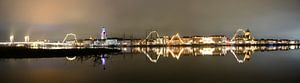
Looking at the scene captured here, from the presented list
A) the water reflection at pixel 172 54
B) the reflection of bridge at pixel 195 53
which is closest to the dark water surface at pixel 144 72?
the water reflection at pixel 172 54

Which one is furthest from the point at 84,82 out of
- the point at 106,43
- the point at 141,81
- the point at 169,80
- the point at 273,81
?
the point at 106,43

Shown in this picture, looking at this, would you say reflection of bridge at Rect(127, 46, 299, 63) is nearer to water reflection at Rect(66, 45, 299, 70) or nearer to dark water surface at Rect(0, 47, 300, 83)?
water reflection at Rect(66, 45, 299, 70)

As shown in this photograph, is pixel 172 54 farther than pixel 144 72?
Yes

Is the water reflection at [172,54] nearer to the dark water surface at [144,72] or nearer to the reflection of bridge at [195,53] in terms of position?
the reflection of bridge at [195,53]

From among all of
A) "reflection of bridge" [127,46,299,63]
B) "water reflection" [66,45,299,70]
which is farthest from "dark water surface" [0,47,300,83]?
"reflection of bridge" [127,46,299,63]

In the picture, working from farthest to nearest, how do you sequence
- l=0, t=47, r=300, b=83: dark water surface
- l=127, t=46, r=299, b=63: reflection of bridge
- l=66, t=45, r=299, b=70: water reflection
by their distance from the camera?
l=127, t=46, r=299, b=63: reflection of bridge → l=66, t=45, r=299, b=70: water reflection → l=0, t=47, r=300, b=83: dark water surface

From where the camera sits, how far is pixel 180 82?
22734 millimetres

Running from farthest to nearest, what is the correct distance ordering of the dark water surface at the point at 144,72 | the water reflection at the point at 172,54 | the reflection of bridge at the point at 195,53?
the reflection of bridge at the point at 195,53
the water reflection at the point at 172,54
the dark water surface at the point at 144,72

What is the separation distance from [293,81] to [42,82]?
1175 centimetres

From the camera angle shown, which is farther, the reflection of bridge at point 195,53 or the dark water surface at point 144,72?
the reflection of bridge at point 195,53

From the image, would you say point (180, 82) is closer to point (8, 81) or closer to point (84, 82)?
point (84, 82)

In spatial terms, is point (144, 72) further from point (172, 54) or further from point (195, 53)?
point (195, 53)

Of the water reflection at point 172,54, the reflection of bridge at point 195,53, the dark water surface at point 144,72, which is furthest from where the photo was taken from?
the reflection of bridge at point 195,53

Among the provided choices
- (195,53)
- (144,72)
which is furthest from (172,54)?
(144,72)
